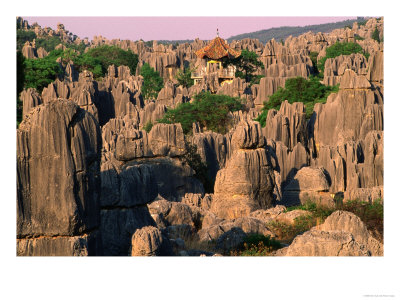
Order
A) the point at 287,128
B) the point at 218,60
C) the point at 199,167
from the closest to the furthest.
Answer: the point at 199,167 → the point at 287,128 → the point at 218,60

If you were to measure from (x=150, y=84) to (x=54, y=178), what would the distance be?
54022mm

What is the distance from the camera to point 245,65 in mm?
66312

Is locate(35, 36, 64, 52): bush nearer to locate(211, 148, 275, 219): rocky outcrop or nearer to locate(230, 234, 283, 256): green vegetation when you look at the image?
locate(211, 148, 275, 219): rocky outcrop

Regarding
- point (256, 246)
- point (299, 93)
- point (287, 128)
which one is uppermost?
point (299, 93)

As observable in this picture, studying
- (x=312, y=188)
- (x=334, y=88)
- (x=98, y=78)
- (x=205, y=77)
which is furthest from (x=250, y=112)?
(x=98, y=78)

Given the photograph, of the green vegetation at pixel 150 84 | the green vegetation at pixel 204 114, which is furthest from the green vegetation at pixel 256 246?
the green vegetation at pixel 150 84

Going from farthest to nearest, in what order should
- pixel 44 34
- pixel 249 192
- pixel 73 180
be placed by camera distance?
1. pixel 44 34
2. pixel 249 192
3. pixel 73 180

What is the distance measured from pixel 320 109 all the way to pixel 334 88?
467 inches

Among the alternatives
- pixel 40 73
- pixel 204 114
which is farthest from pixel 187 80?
pixel 204 114

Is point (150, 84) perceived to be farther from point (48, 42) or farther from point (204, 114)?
point (48, 42)

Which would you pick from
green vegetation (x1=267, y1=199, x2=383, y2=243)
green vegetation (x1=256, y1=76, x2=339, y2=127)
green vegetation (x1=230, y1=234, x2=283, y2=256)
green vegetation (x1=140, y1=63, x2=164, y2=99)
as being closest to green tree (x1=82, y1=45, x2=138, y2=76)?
green vegetation (x1=140, y1=63, x2=164, y2=99)

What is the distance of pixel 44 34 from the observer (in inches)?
4941

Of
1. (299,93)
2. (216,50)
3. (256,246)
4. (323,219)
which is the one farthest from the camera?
(216,50)

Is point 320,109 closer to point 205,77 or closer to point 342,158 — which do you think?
point 342,158
